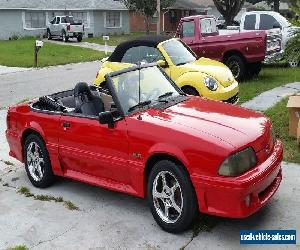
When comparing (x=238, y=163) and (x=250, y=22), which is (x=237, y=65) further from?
(x=238, y=163)

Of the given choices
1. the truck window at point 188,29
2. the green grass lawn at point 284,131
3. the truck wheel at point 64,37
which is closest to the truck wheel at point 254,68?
the truck window at point 188,29

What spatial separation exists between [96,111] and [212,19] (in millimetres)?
10208

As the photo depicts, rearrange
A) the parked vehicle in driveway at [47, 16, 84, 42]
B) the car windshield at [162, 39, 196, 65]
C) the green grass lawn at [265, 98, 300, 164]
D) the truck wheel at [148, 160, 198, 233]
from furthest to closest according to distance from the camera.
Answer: the parked vehicle in driveway at [47, 16, 84, 42] < the car windshield at [162, 39, 196, 65] < the green grass lawn at [265, 98, 300, 164] < the truck wheel at [148, 160, 198, 233]

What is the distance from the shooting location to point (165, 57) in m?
10.3

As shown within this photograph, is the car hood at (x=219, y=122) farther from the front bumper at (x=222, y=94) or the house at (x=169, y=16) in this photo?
the house at (x=169, y=16)

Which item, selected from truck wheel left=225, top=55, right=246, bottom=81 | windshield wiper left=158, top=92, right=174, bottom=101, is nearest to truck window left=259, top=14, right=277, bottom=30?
truck wheel left=225, top=55, right=246, bottom=81

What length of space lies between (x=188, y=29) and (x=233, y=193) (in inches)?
434

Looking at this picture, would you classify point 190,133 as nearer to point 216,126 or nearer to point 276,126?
point 216,126

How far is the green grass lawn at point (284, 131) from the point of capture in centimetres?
716

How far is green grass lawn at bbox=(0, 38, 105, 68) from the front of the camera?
22.4 meters

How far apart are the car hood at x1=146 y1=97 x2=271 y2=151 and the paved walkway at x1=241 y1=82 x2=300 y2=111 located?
482 cm

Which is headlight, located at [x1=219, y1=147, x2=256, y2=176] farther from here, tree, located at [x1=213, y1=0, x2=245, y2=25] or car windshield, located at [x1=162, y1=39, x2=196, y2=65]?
tree, located at [x1=213, y1=0, x2=245, y2=25]

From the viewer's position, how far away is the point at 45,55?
25047 mm

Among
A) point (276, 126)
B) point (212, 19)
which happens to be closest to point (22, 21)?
point (212, 19)
